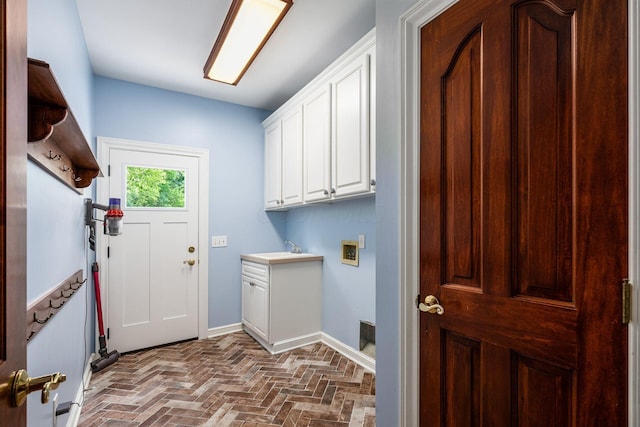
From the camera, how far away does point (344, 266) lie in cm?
303

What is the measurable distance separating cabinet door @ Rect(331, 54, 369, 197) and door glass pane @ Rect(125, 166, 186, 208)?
184cm

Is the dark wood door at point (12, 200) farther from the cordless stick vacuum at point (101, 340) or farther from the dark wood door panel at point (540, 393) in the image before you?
the cordless stick vacuum at point (101, 340)

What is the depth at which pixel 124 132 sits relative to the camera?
3111 millimetres

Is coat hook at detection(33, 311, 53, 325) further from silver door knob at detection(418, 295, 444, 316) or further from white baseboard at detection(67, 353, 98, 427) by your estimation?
silver door knob at detection(418, 295, 444, 316)

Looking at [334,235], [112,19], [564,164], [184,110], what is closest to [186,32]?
[112,19]

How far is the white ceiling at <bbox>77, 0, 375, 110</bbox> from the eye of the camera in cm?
209

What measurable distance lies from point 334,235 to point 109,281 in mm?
2276

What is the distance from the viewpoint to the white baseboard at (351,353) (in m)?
2.67

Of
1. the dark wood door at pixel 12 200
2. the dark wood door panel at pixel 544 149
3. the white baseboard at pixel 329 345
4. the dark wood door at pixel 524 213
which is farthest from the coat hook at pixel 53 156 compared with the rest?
the white baseboard at pixel 329 345

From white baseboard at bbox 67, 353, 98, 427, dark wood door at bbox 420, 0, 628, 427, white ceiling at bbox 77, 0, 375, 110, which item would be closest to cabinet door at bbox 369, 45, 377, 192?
white ceiling at bbox 77, 0, 375, 110

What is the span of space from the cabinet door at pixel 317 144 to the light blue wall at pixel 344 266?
1.22 feet

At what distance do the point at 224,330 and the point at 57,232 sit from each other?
244 centimetres

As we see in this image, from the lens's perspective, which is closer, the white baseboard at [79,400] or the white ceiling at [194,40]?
the white baseboard at [79,400]

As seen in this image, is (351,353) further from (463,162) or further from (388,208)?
(463,162)
